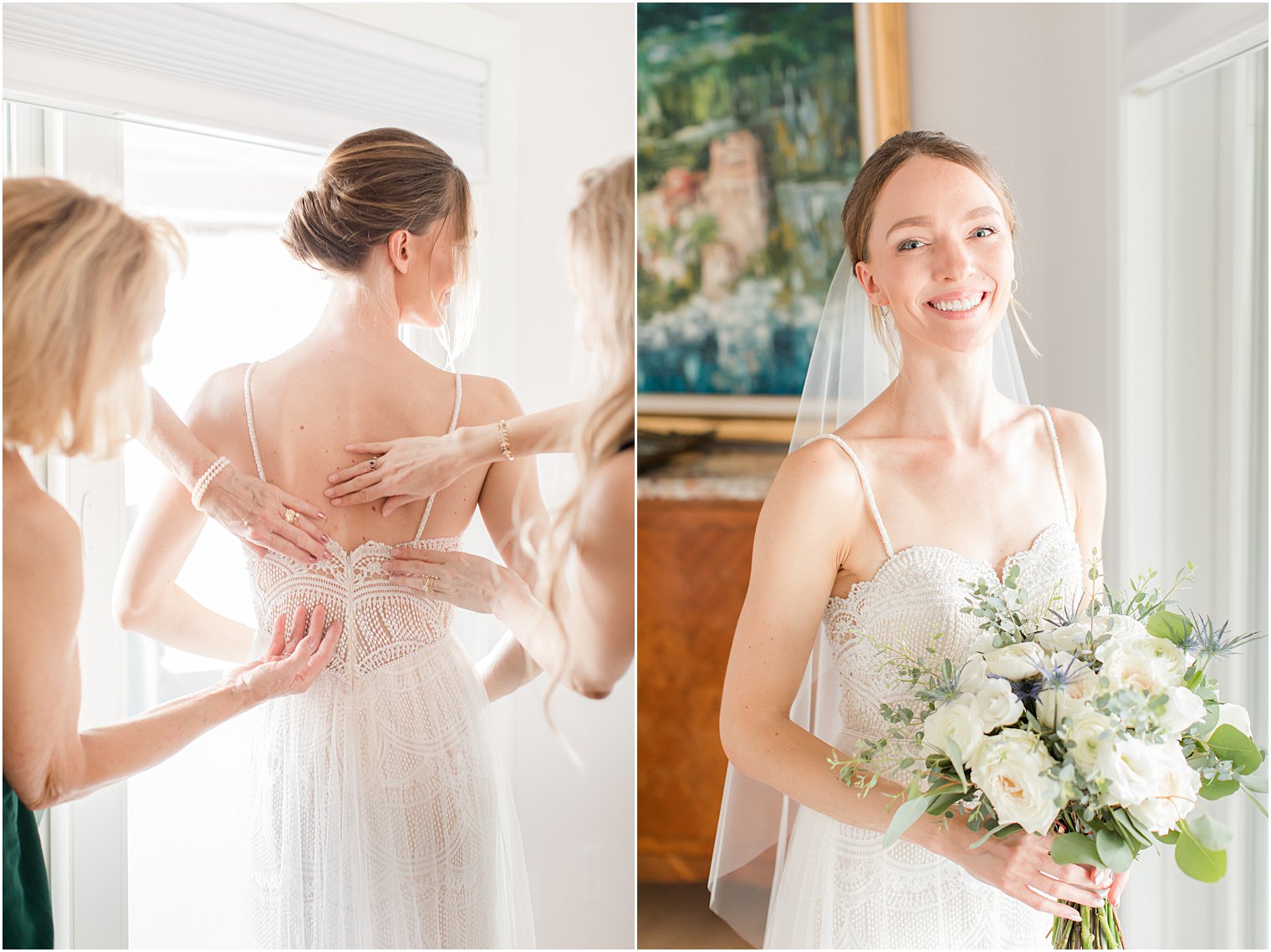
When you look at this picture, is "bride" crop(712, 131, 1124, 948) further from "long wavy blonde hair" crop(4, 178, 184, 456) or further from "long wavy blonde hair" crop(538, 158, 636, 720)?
"long wavy blonde hair" crop(4, 178, 184, 456)

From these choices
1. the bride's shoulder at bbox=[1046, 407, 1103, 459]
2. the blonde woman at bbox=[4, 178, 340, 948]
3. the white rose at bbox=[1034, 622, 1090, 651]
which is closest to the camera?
the white rose at bbox=[1034, 622, 1090, 651]

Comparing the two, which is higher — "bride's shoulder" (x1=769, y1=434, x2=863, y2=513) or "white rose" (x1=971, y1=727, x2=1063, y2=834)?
"bride's shoulder" (x1=769, y1=434, x2=863, y2=513)

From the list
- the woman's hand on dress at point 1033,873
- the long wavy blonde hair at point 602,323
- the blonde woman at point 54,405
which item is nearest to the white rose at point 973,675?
the woman's hand on dress at point 1033,873

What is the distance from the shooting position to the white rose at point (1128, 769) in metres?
1.01

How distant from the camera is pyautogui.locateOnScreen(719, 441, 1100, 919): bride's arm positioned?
1.25 metres

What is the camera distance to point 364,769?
1.30 m

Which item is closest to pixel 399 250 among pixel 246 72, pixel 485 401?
pixel 485 401

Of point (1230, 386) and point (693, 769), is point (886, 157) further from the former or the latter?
point (693, 769)

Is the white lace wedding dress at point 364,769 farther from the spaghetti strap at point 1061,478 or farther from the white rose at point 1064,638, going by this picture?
the spaghetti strap at point 1061,478

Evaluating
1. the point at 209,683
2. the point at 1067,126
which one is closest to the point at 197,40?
the point at 209,683

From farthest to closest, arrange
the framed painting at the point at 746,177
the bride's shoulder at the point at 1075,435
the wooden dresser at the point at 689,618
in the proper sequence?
the wooden dresser at the point at 689,618 → the framed painting at the point at 746,177 → the bride's shoulder at the point at 1075,435

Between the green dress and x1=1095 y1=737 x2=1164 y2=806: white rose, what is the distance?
1.37 metres

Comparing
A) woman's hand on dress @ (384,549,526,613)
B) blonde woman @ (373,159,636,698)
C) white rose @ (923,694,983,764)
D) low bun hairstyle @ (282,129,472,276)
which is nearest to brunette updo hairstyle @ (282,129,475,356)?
low bun hairstyle @ (282,129,472,276)

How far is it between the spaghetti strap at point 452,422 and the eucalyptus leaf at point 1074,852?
90 cm
